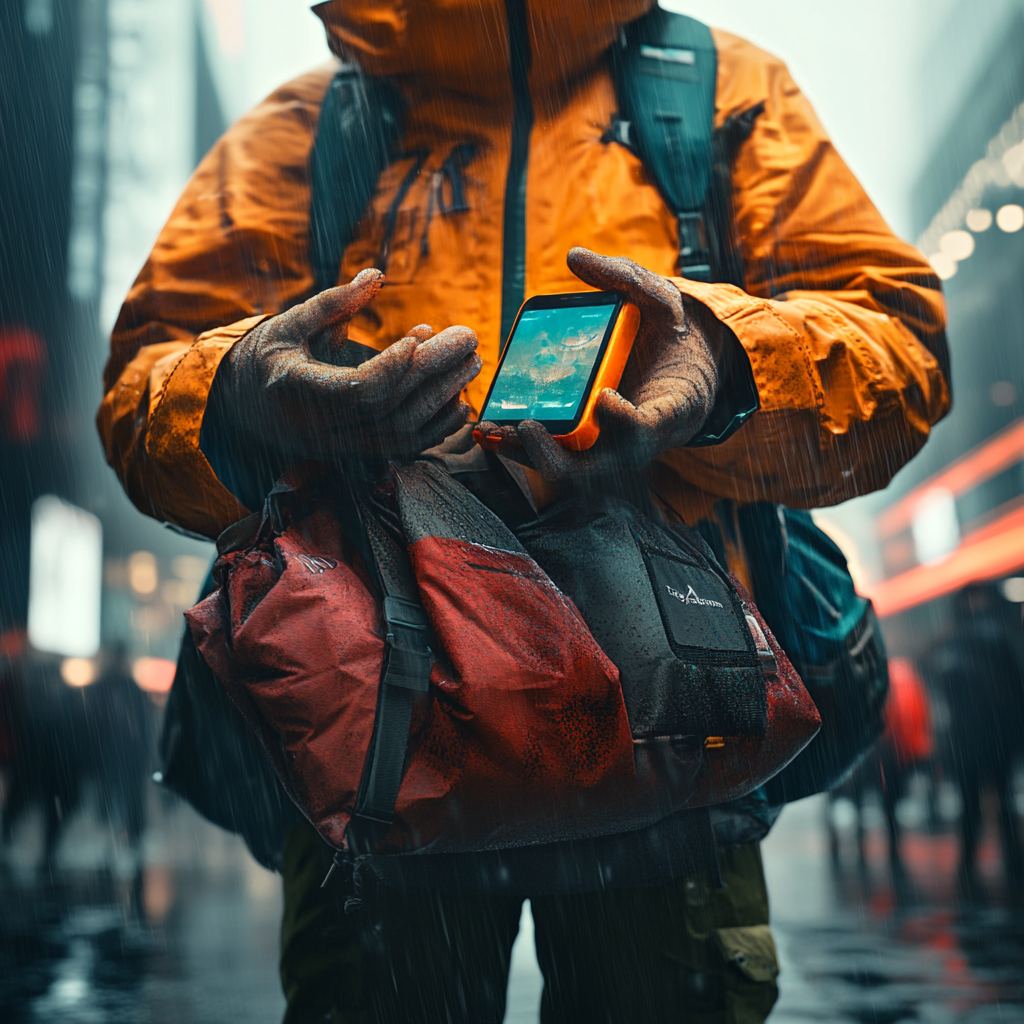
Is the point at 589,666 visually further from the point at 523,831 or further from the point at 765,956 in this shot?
the point at 765,956

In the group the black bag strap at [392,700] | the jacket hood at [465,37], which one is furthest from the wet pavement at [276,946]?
the jacket hood at [465,37]

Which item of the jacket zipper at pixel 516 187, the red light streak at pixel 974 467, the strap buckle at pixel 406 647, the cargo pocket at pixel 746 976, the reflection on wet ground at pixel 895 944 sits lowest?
the reflection on wet ground at pixel 895 944

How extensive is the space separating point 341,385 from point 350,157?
0.84m

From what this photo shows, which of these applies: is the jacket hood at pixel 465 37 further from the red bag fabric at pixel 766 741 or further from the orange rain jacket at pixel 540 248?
the red bag fabric at pixel 766 741

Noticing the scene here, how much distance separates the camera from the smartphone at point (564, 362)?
1.68m

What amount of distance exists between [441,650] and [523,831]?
0.28m

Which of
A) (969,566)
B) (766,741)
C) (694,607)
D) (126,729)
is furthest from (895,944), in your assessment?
(969,566)

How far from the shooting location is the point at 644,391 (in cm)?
177

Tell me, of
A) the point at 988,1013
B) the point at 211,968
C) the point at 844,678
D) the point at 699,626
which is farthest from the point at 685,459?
the point at 211,968

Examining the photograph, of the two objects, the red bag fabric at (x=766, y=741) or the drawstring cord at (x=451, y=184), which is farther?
the drawstring cord at (x=451, y=184)

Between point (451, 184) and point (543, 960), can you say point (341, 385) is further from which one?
point (543, 960)

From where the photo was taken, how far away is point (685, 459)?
199cm

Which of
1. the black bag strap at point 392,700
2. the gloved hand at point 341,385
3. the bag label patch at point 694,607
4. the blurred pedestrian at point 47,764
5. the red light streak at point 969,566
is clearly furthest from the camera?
the red light streak at point 969,566

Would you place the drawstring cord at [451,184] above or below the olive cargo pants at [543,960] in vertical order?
above
